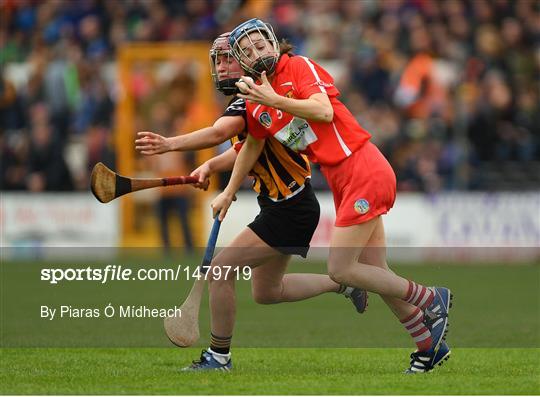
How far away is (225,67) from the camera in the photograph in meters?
7.74

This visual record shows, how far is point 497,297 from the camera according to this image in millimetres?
12977

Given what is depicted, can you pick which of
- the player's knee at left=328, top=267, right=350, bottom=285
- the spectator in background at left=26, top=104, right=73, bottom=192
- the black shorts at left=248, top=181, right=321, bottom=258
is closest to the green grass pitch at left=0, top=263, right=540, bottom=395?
the player's knee at left=328, top=267, right=350, bottom=285

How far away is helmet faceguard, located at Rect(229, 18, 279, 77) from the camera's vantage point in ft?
24.5

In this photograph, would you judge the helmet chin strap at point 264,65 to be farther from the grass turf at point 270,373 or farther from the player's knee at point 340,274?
the grass turf at point 270,373

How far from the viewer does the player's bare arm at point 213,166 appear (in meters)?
8.09

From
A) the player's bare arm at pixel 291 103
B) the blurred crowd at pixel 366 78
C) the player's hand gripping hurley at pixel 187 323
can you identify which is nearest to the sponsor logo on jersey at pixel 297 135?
the player's bare arm at pixel 291 103

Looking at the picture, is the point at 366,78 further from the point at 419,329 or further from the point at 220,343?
the point at 220,343

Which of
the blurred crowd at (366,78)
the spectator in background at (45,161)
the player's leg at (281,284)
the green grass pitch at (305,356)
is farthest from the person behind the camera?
the spectator in background at (45,161)

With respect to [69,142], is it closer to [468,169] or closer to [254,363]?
[468,169]

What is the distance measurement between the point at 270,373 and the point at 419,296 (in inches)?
40.4

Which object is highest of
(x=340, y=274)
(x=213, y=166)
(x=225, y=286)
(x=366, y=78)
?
(x=213, y=166)

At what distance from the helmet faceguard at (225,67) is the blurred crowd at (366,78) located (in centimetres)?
1044

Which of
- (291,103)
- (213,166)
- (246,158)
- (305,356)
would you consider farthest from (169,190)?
(291,103)

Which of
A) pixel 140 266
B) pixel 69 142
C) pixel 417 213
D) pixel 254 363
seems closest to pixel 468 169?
pixel 417 213
